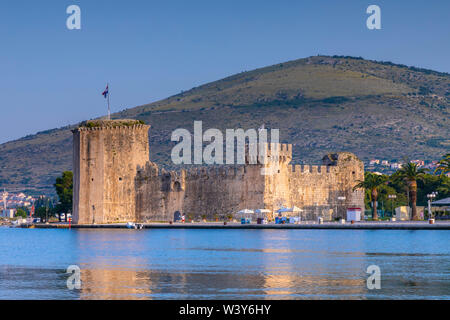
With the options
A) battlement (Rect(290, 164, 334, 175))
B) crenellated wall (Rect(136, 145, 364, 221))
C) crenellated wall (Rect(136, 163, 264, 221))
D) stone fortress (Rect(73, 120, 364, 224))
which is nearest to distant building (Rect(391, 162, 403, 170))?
crenellated wall (Rect(136, 145, 364, 221))

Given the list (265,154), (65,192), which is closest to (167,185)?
(265,154)

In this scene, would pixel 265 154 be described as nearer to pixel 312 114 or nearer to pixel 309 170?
pixel 309 170

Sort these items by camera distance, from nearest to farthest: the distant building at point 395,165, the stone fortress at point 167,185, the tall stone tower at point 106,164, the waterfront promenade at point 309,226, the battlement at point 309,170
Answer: the waterfront promenade at point 309,226 < the stone fortress at point 167,185 < the battlement at point 309,170 < the tall stone tower at point 106,164 < the distant building at point 395,165

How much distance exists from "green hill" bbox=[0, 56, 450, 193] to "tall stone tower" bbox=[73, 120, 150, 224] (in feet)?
175

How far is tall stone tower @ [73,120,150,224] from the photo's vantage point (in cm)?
5428

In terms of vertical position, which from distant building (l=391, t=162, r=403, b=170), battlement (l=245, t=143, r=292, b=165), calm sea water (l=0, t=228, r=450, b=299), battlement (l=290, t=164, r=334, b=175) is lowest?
calm sea water (l=0, t=228, r=450, b=299)

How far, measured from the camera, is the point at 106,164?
54312mm

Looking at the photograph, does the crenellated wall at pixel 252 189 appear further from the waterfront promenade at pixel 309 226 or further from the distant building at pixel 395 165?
the distant building at pixel 395 165

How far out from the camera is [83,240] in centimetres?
4241

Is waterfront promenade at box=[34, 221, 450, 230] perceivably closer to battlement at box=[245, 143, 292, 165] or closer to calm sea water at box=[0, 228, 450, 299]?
calm sea water at box=[0, 228, 450, 299]

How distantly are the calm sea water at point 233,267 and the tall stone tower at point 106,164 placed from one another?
35.5ft

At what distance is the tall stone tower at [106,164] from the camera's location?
54281 millimetres

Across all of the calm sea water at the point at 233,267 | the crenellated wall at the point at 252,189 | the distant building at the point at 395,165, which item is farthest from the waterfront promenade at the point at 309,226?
the distant building at the point at 395,165

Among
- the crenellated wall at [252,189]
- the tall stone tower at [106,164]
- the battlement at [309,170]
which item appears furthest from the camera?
the tall stone tower at [106,164]
